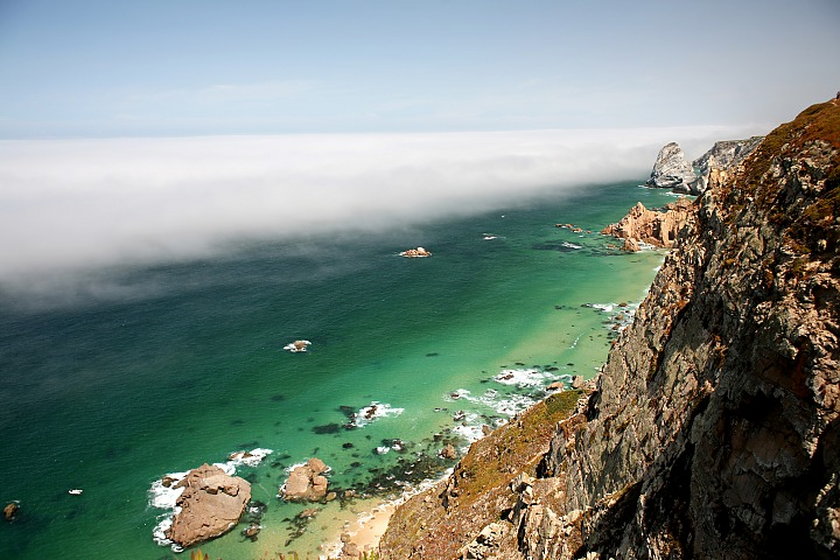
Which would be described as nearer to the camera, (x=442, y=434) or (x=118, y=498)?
(x=118, y=498)

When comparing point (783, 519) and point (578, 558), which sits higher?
point (783, 519)

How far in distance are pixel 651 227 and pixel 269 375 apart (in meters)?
137

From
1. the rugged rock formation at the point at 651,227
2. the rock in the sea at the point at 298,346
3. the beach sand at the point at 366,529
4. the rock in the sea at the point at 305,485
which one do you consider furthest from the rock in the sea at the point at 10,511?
the rugged rock formation at the point at 651,227

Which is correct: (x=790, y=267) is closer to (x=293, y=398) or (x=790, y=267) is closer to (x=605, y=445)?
(x=605, y=445)

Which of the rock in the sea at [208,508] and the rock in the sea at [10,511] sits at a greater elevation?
the rock in the sea at [208,508]

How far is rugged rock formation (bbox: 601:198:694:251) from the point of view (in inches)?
6417

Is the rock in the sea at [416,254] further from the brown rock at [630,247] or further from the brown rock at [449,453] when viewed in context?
the brown rock at [449,453]

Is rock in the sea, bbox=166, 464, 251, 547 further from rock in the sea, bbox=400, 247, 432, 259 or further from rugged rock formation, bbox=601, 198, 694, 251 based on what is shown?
rugged rock formation, bbox=601, 198, 694, 251

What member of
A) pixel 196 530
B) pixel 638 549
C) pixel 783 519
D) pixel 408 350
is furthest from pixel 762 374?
pixel 408 350

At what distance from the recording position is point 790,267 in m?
16.7

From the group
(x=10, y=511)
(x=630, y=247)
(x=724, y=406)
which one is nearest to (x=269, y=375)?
(x=10, y=511)

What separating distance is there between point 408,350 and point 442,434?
1243 inches

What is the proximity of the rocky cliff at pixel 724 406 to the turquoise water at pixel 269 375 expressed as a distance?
33170mm

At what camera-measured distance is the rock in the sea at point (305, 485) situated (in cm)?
5712
